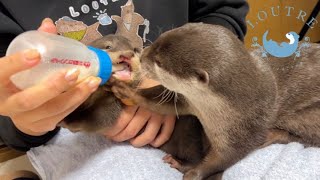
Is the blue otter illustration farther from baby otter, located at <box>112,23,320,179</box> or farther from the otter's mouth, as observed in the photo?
the otter's mouth

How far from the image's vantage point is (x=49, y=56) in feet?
2.49

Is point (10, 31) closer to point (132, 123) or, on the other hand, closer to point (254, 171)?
point (132, 123)

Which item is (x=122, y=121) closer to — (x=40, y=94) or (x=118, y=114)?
(x=118, y=114)

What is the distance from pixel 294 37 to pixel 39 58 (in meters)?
0.94

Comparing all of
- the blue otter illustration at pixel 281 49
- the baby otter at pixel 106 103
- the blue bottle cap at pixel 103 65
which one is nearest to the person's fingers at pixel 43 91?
the blue bottle cap at pixel 103 65

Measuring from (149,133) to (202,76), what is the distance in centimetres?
29

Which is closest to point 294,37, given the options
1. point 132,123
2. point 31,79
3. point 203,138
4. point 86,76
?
point 203,138

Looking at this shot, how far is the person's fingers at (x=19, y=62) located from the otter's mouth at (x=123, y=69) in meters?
0.33

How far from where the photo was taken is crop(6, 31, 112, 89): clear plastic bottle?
75cm

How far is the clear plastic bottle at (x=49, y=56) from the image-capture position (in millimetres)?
750

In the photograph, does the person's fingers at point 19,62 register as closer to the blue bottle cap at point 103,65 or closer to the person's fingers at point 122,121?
the blue bottle cap at point 103,65

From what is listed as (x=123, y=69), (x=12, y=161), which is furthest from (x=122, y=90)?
(x=12, y=161)

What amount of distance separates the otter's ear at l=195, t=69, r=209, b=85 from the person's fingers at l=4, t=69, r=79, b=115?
294 millimetres

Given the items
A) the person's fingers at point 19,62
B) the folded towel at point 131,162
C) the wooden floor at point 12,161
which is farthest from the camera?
the wooden floor at point 12,161
